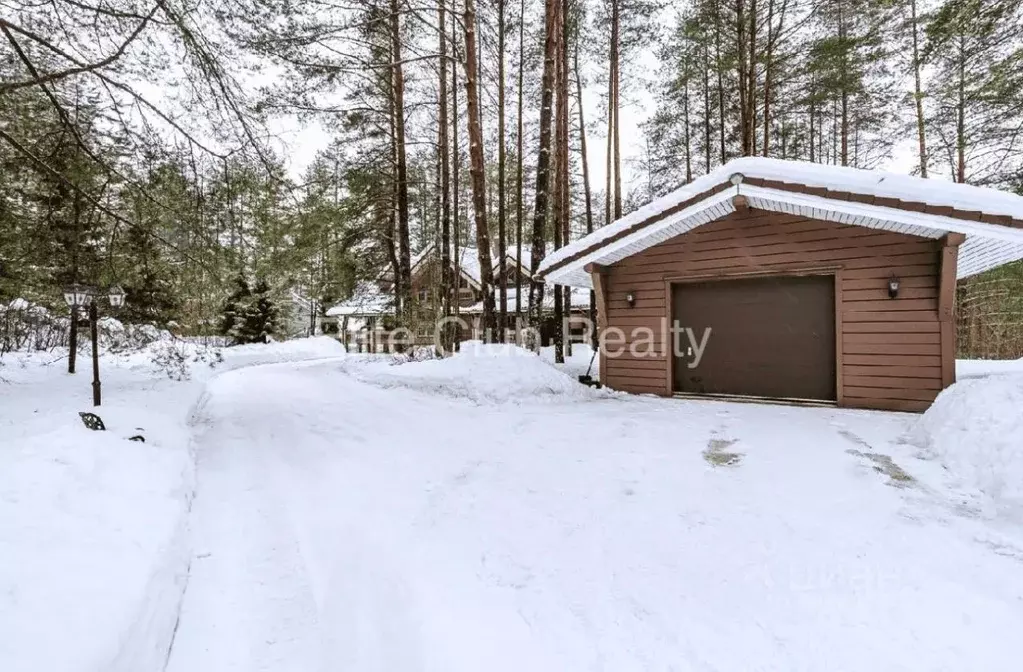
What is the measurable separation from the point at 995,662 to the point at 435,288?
39.8ft

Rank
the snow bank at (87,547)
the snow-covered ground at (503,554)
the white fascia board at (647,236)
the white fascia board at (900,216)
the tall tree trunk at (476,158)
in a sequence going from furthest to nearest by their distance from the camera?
the tall tree trunk at (476,158), the white fascia board at (647,236), the white fascia board at (900,216), the snow-covered ground at (503,554), the snow bank at (87,547)

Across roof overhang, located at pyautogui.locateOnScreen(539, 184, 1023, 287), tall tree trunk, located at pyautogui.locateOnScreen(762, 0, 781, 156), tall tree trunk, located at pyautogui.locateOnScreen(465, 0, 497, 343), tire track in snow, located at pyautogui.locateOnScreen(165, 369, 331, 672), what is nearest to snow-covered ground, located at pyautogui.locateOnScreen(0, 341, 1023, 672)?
tire track in snow, located at pyautogui.locateOnScreen(165, 369, 331, 672)

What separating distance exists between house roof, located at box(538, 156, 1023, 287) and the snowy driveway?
8.17ft

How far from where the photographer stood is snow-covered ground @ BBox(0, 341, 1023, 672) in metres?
1.72

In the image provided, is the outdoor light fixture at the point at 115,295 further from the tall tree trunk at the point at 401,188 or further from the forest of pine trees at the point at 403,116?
the tall tree trunk at the point at 401,188

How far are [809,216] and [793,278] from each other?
0.87 meters

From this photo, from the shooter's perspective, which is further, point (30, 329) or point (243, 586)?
point (30, 329)

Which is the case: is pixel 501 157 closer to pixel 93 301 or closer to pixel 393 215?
pixel 393 215

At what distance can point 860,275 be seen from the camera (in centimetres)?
603

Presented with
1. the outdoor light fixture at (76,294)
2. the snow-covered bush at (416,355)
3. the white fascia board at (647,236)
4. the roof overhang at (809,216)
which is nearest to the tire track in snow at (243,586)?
the outdoor light fixture at (76,294)

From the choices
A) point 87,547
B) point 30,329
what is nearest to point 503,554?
point 87,547

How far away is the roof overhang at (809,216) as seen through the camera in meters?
4.95

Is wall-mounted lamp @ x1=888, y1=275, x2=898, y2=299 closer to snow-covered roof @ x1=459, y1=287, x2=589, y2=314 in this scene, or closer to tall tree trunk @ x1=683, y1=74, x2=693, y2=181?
tall tree trunk @ x1=683, y1=74, x2=693, y2=181

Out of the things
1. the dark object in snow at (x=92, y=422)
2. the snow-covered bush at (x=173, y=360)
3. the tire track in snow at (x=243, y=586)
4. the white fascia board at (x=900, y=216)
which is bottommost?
the tire track in snow at (x=243, y=586)
